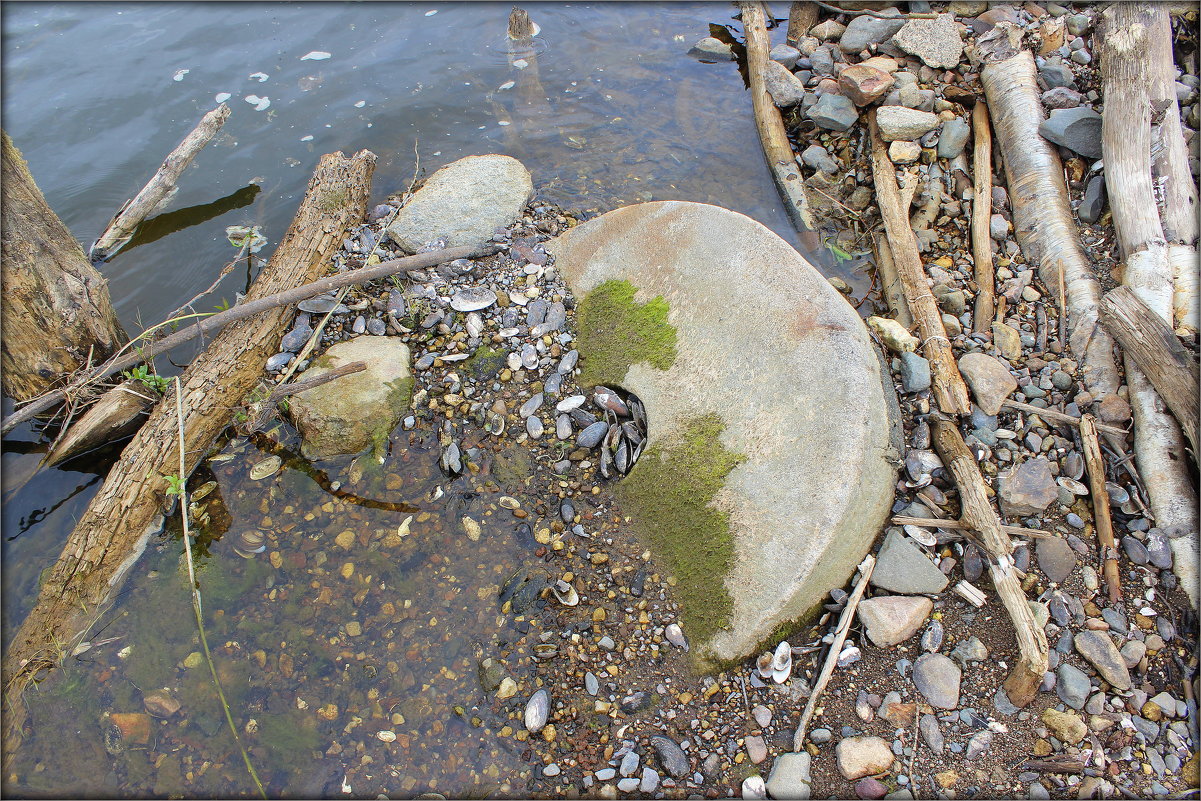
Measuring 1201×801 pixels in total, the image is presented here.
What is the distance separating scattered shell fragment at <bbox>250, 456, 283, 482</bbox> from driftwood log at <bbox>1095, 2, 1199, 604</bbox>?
15.8 ft

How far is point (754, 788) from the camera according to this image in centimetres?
276

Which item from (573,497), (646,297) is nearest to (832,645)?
(573,497)

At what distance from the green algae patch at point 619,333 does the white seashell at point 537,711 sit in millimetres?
1846

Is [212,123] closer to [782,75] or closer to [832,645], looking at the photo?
[782,75]

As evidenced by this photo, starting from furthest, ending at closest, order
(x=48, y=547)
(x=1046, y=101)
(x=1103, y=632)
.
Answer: (x=1046, y=101), (x=48, y=547), (x=1103, y=632)

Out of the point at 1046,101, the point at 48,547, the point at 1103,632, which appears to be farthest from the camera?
the point at 1046,101

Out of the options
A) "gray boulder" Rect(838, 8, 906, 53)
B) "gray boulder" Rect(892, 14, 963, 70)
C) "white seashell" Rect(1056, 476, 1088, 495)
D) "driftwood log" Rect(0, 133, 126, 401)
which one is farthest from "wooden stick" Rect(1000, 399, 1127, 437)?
"driftwood log" Rect(0, 133, 126, 401)

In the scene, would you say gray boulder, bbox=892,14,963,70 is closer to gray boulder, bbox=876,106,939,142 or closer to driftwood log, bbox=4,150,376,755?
gray boulder, bbox=876,106,939,142

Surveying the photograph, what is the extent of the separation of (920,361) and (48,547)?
17.0 ft

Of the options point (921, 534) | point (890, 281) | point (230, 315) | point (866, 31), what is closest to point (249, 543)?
point (230, 315)

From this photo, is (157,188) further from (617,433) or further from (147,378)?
(617,433)

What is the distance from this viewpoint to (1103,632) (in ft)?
9.66

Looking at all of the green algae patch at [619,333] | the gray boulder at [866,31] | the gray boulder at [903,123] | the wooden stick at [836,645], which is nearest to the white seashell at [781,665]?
the wooden stick at [836,645]

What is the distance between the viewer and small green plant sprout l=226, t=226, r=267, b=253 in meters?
5.57
